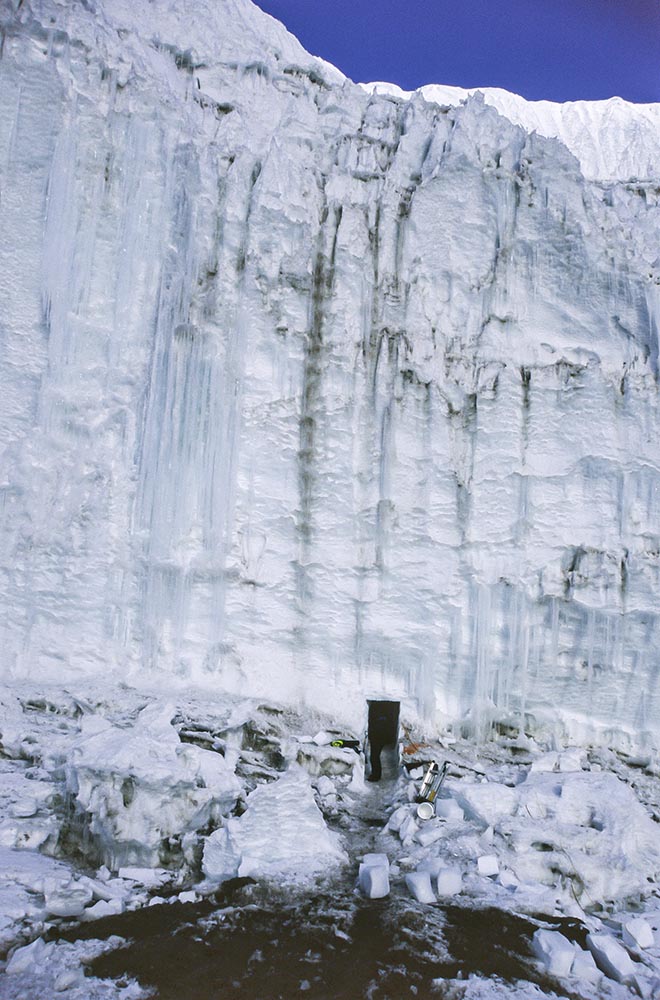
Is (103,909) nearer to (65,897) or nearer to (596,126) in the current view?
(65,897)

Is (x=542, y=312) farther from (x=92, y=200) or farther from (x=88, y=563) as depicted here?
(x=88, y=563)

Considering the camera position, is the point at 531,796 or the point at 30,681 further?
the point at 30,681

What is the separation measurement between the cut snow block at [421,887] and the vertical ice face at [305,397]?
7930 millimetres

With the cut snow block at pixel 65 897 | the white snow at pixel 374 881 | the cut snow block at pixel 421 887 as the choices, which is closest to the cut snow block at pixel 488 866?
the cut snow block at pixel 421 887

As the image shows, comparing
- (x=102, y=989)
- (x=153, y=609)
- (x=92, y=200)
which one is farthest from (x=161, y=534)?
(x=102, y=989)

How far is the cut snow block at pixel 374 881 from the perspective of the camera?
952cm

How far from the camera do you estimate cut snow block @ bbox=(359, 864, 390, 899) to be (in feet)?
31.2

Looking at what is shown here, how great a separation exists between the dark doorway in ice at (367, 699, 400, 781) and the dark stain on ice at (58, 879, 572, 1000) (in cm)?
763

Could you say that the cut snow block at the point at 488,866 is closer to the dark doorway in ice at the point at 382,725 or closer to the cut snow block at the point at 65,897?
the cut snow block at the point at 65,897

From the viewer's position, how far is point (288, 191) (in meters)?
19.2

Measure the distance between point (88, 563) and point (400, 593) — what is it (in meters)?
7.26

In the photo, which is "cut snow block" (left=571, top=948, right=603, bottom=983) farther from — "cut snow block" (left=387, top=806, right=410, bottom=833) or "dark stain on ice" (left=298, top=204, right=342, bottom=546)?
"dark stain on ice" (left=298, top=204, right=342, bottom=546)

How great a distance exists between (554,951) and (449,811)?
395 centimetres

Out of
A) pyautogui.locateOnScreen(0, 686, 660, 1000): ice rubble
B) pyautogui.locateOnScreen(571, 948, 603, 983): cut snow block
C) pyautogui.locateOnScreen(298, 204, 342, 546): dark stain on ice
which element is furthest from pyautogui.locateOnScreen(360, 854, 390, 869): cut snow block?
pyautogui.locateOnScreen(298, 204, 342, 546): dark stain on ice
